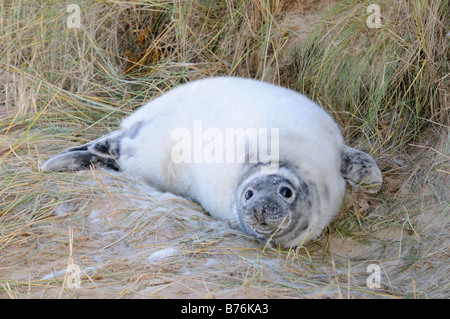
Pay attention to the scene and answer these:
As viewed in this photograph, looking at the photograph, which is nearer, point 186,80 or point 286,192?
point 286,192

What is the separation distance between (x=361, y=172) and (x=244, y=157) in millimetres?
671

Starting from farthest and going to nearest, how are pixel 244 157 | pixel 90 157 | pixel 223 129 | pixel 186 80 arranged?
pixel 186 80
pixel 90 157
pixel 223 129
pixel 244 157

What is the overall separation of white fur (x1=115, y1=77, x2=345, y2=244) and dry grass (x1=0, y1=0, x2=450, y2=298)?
154mm

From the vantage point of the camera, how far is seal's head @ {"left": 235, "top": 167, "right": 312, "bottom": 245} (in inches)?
109

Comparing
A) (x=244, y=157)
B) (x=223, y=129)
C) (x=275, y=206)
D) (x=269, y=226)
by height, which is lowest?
(x=269, y=226)

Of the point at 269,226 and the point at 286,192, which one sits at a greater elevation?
the point at 286,192

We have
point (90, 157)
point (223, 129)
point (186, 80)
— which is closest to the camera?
point (223, 129)

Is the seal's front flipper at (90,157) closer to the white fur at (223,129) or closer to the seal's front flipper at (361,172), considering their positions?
the white fur at (223,129)

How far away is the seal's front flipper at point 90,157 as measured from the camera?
3.43m

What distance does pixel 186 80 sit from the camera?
176 inches

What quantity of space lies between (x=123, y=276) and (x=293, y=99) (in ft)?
4.78

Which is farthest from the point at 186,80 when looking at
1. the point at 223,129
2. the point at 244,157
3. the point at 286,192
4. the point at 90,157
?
the point at 286,192

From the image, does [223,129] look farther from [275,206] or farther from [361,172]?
[361,172]
